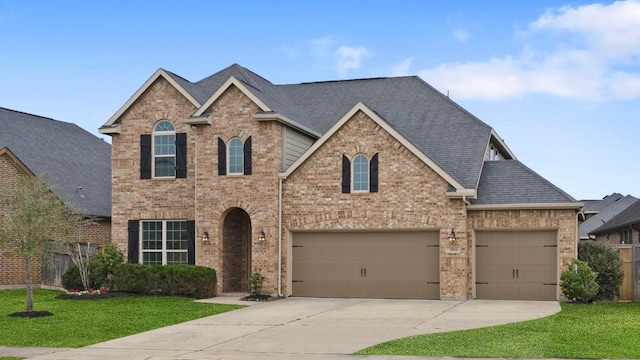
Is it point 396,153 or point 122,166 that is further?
point 122,166

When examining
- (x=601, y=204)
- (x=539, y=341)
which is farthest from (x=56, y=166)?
(x=601, y=204)

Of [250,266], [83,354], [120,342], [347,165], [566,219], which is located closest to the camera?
[83,354]

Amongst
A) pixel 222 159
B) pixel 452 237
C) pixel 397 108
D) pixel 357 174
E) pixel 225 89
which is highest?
pixel 225 89

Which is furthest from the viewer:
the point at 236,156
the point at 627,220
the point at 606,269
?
the point at 627,220

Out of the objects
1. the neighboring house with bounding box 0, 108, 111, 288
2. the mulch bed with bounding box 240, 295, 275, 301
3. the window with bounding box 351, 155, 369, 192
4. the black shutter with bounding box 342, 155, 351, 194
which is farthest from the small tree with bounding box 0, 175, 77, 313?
the neighboring house with bounding box 0, 108, 111, 288

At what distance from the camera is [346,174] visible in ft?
83.1

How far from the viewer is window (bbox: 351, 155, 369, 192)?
992 inches

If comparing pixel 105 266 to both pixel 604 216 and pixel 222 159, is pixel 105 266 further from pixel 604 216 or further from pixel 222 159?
pixel 604 216

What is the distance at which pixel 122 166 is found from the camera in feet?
93.2

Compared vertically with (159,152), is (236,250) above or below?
below

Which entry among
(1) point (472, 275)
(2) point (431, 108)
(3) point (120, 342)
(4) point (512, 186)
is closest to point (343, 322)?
(3) point (120, 342)

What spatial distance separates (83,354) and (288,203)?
12184mm

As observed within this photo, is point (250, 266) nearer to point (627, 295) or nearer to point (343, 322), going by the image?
point (343, 322)

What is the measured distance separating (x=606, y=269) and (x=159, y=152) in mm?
15504
